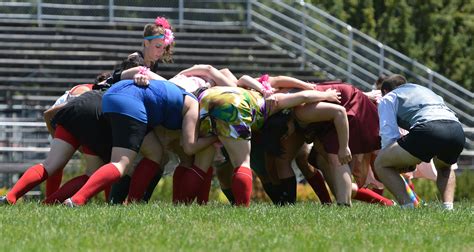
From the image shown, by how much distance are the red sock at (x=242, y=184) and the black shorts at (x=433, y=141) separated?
1304 millimetres

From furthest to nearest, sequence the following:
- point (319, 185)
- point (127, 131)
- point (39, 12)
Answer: point (39, 12), point (319, 185), point (127, 131)

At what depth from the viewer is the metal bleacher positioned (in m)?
23.4

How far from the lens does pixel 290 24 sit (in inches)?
977

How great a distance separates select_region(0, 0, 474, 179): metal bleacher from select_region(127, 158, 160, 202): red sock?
40.7ft

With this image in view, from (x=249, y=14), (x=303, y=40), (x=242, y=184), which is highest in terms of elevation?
(x=242, y=184)

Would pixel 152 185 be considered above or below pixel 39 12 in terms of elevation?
above

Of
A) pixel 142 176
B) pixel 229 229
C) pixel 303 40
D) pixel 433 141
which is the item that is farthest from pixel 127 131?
pixel 303 40

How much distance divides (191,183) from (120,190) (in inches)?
34.6

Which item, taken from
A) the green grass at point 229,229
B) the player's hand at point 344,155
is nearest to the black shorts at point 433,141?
the player's hand at point 344,155

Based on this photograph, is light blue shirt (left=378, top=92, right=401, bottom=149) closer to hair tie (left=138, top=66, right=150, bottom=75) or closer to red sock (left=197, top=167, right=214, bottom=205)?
red sock (left=197, top=167, right=214, bottom=205)

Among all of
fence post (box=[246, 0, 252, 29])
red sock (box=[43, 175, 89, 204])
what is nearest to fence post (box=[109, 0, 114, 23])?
fence post (box=[246, 0, 252, 29])

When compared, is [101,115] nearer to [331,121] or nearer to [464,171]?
[331,121]

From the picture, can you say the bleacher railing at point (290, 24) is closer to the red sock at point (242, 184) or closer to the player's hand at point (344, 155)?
the player's hand at point (344, 155)

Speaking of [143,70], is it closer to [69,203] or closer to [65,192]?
[65,192]
